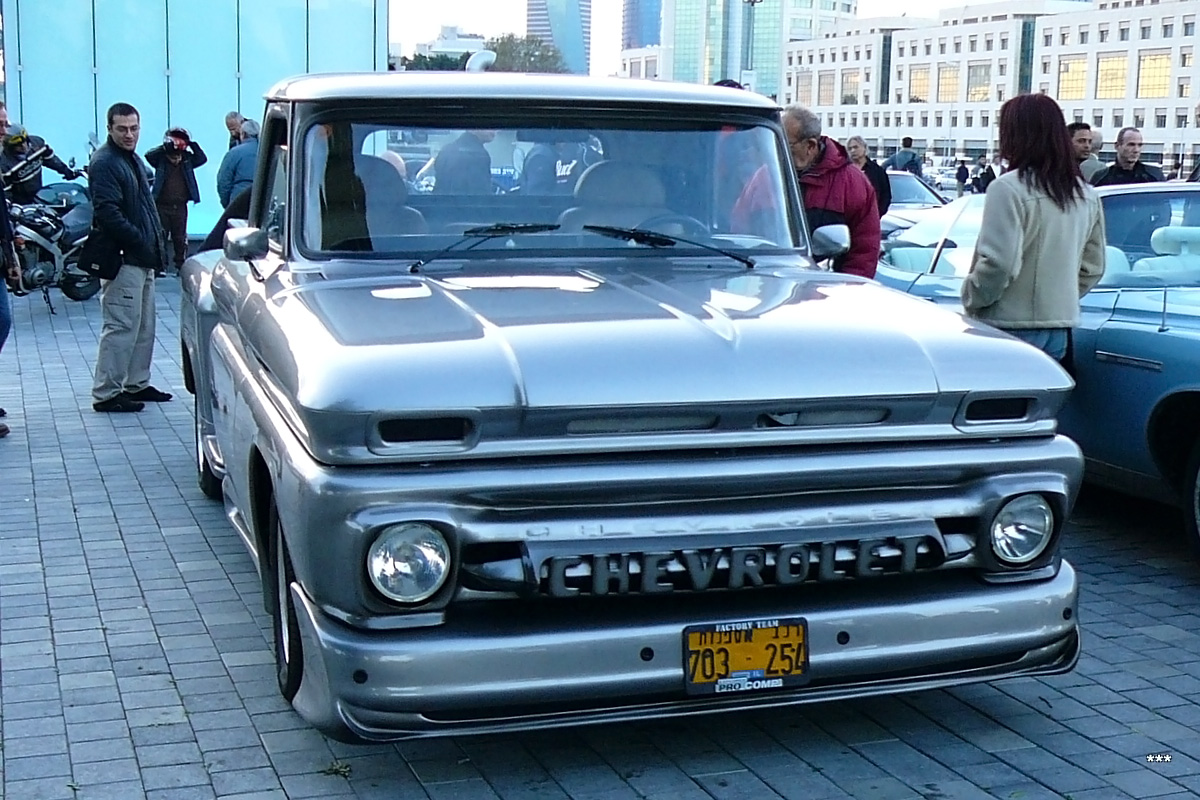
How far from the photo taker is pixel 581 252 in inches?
198

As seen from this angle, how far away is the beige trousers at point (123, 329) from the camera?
31.7 ft

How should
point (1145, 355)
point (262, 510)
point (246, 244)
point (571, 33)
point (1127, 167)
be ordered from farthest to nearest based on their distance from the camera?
point (571, 33) → point (1127, 167) → point (1145, 355) → point (246, 244) → point (262, 510)

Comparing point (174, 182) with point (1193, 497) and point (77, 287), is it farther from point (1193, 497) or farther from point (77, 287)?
point (1193, 497)

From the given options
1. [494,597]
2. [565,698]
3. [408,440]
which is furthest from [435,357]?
[565,698]

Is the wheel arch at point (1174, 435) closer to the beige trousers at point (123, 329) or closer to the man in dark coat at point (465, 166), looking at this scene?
the man in dark coat at point (465, 166)

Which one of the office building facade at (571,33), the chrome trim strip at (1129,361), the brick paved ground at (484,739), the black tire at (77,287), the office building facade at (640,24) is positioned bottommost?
the brick paved ground at (484,739)

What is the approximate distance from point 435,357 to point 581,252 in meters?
1.44

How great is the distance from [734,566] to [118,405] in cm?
691

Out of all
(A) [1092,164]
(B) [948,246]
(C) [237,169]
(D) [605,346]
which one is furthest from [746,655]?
(C) [237,169]

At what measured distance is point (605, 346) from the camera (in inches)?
151

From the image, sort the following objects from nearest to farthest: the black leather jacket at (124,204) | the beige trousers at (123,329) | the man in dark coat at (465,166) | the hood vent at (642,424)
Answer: the hood vent at (642,424) < the man in dark coat at (465,166) < the black leather jacket at (124,204) < the beige trousers at (123,329)

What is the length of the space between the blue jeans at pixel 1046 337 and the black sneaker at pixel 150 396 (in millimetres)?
6102

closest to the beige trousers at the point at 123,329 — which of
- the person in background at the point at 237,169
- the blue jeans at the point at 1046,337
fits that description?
the person in background at the point at 237,169

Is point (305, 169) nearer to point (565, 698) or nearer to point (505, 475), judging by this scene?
point (505, 475)
